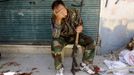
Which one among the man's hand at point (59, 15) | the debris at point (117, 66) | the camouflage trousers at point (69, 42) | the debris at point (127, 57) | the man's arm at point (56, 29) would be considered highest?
the man's hand at point (59, 15)

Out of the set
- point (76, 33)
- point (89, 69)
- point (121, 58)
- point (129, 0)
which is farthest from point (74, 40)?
point (129, 0)

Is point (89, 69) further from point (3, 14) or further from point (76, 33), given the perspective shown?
point (3, 14)

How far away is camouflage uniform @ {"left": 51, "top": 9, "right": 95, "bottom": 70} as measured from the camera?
17.7 ft

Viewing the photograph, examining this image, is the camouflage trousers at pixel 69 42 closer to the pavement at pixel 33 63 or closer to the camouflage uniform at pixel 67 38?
the camouflage uniform at pixel 67 38

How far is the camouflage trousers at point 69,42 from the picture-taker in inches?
213

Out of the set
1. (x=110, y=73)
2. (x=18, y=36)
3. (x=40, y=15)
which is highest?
(x=40, y=15)

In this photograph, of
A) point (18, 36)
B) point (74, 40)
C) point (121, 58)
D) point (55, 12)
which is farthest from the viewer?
point (18, 36)

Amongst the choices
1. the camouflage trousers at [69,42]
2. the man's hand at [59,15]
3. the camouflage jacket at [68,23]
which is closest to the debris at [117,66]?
the camouflage trousers at [69,42]

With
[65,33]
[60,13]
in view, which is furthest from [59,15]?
[65,33]

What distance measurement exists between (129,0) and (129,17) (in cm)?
34

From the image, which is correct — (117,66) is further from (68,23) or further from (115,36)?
(68,23)

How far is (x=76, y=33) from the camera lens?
5516 millimetres

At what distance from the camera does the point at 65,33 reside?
5.59m

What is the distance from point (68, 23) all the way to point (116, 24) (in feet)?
4.00
